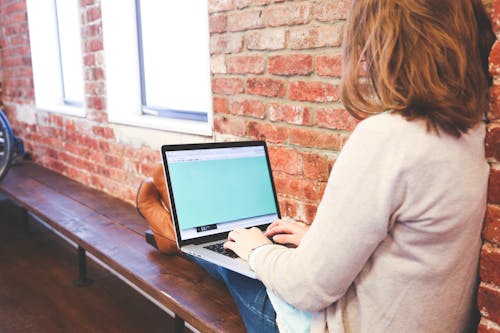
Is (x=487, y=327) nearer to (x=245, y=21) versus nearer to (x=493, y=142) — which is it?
(x=493, y=142)

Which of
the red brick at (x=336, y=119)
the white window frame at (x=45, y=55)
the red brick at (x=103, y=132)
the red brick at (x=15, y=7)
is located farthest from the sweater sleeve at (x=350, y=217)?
the red brick at (x=15, y=7)

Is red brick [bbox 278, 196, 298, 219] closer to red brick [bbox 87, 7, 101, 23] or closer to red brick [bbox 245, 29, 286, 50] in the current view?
red brick [bbox 245, 29, 286, 50]

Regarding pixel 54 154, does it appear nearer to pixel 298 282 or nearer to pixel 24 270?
pixel 24 270

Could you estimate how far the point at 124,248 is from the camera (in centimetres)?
203

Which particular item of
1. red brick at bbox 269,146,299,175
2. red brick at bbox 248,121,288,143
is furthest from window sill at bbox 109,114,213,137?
red brick at bbox 269,146,299,175

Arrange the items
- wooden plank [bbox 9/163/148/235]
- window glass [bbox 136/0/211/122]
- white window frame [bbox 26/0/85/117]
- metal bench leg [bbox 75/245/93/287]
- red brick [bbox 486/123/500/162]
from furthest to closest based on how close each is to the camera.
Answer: white window frame [bbox 26/0/85/117]
metal bench leg [bbox 75/245/93/287]
window glass [bbox 136/0/211/122]
wooden plank [bbox 9/163/148/235]
red brick [bbox 486/123/500/162]

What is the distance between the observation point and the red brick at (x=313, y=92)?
1.66 meters

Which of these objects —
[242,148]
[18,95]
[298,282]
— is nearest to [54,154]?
[18,95]

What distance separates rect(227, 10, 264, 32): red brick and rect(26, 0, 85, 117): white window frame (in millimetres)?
2084

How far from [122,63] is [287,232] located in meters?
1.92

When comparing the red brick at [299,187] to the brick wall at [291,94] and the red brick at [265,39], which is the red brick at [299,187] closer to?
the brick wall at [291,94]

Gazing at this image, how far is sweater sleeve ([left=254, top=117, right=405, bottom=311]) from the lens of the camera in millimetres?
867

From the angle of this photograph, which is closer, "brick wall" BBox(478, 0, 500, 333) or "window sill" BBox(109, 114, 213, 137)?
"brick wall" BBox(478, 0, 500, 333)

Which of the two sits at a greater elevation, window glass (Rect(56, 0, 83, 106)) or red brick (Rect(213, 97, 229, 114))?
window glass (Rect(56, 0, 83, 106))
